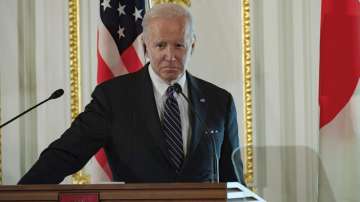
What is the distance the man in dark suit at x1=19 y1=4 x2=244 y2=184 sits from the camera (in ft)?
9.37

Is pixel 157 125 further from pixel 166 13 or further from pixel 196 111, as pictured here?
pixel 166 13

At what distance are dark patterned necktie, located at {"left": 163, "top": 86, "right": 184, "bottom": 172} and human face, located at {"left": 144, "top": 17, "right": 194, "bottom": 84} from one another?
11cm

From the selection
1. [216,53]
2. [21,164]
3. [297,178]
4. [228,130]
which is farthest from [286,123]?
[21,164]

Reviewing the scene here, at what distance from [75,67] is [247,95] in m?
1.11

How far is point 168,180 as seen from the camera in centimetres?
284

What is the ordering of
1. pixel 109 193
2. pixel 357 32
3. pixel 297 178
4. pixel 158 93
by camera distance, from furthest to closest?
pixel 297 178, pixel 357 32, pixel 158 93, pixel 109 193

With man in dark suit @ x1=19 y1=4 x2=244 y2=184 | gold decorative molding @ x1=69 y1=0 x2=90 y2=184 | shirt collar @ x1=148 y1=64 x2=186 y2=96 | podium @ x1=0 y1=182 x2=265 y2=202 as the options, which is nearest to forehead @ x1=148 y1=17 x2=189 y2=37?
man in dark suit @ x1=19 y1=4 x2=244 y2=184

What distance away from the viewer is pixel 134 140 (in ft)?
9.53

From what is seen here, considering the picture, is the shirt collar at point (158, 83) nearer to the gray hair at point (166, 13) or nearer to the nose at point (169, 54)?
the nose at point (169, 54)

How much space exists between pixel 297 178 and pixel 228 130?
96 centimetres

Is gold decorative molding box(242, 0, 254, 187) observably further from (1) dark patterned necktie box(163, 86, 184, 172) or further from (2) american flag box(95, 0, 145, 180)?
(1) dark patterned necktie box(163, 86, 184, 172)

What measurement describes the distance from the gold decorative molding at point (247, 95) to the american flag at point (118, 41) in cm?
66

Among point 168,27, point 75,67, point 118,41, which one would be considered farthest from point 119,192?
point 75,67

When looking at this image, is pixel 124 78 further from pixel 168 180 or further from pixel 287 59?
pixel 287 59
